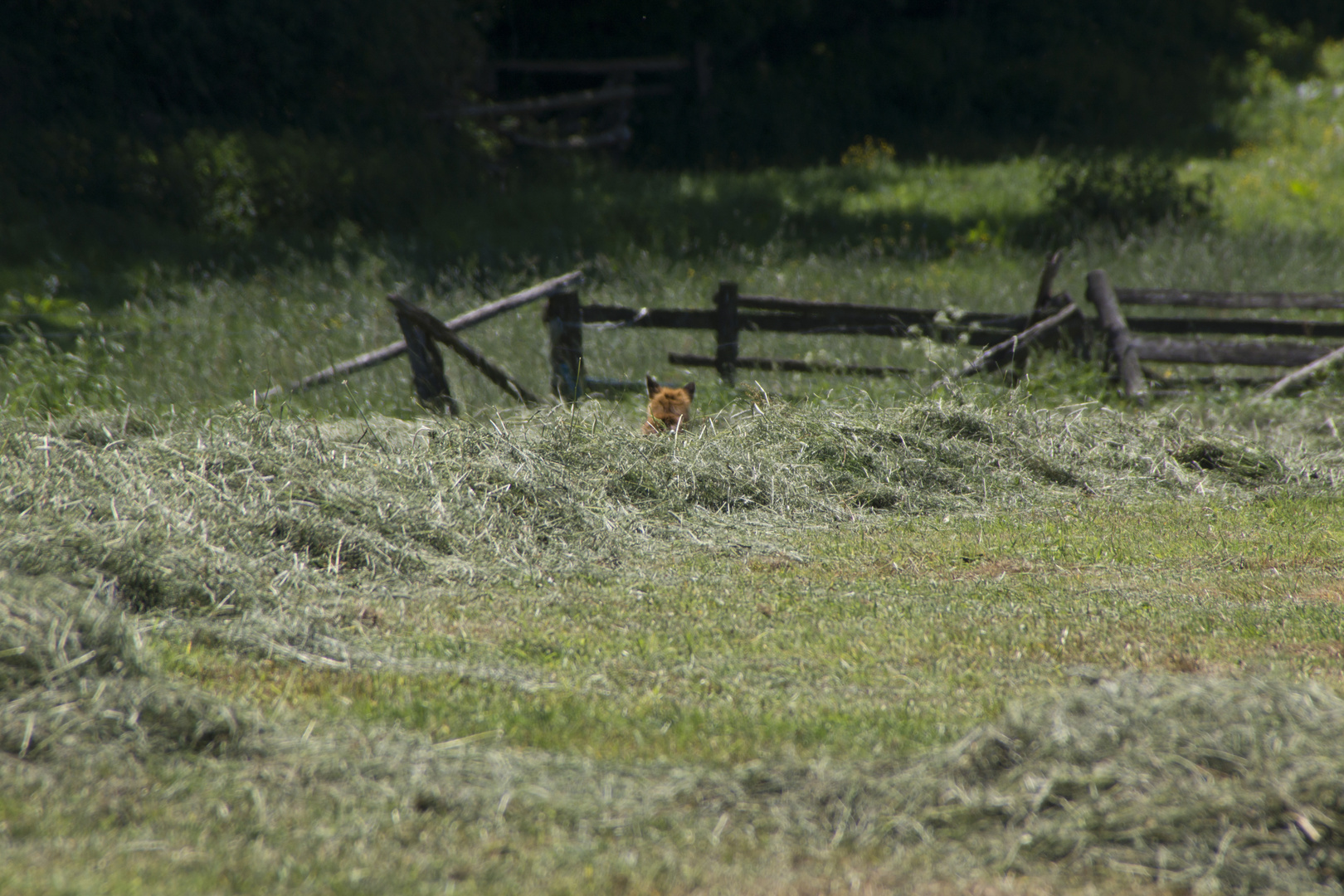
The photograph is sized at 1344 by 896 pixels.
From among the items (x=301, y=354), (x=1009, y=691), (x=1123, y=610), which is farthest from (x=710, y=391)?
(x=1009, y=691)

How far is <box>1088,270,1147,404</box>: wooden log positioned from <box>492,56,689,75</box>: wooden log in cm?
1596

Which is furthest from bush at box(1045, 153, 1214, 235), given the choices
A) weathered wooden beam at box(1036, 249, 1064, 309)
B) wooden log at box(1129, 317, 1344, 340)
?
weathered wooden beam at box(1036, 249, 1064, 309)

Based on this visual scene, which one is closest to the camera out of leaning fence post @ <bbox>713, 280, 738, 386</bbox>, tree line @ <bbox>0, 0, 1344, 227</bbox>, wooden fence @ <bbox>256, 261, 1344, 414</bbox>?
wooden fence @ <bbox>256, 261, 1344, 414</bbox>

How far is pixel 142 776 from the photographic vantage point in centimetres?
331

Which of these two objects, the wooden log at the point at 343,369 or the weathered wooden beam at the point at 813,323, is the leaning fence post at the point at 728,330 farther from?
the wooden log at the point at 343,369

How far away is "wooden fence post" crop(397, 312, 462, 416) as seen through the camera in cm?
871

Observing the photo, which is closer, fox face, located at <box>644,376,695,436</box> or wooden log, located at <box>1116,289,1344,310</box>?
fox face, located at <box>644,376,695,436</box>

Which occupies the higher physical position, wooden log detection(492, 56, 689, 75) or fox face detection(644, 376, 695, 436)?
wooden log detection(492, 56, 689, 75)

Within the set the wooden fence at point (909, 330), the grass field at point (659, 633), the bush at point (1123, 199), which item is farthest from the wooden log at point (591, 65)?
the wooden fence at point (909, 330)

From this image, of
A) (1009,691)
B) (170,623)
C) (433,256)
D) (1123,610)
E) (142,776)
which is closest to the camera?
(142,776)

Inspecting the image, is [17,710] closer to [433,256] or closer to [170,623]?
[170,623]

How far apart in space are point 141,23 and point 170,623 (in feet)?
55.5

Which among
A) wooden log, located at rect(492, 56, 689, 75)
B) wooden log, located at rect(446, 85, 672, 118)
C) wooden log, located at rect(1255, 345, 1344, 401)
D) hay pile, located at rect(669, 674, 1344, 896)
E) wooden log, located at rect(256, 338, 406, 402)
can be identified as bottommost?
wooden log, located at rect(1255, 345, 1344, 401)

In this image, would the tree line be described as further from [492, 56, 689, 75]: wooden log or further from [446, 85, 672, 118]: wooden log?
[492, 56, 689, 75]: wooden log
